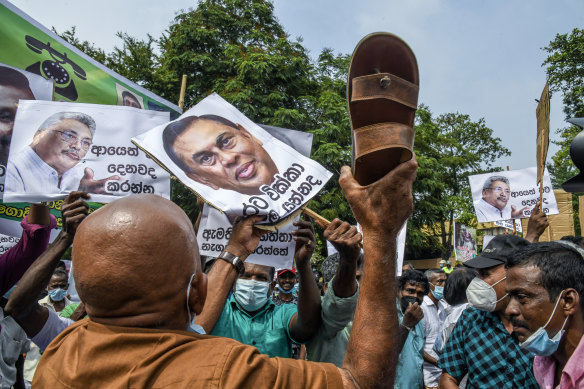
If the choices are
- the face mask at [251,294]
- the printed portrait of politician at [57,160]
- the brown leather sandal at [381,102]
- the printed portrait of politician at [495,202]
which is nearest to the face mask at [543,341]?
the brown leather sandal at [381,102]

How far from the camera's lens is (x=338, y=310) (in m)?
2.80

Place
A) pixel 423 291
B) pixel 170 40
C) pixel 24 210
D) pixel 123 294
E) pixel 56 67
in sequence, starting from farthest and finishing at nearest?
pixel 170 40, pixel 423 291, pixel 56 67, pixel 24 210, pixel 123 294

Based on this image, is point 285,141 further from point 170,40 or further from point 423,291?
point 170,40

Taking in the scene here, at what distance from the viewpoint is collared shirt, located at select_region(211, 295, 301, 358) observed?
3.14 m

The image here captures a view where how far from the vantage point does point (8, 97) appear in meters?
3.44

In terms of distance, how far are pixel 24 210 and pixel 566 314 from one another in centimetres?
386

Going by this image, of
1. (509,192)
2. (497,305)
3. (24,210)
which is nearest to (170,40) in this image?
(509,192)

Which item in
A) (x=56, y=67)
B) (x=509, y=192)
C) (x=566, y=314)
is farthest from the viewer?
(x=509, y=192)

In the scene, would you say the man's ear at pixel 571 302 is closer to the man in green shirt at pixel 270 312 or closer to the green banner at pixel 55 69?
the man in green shirt at pixel 270 312

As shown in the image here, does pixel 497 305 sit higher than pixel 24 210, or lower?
lower

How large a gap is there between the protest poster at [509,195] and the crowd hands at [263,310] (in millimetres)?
3060

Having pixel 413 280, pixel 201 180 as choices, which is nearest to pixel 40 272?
pixel 201 180

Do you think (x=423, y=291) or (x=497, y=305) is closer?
(x=497, y=305)

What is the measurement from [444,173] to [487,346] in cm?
2652
